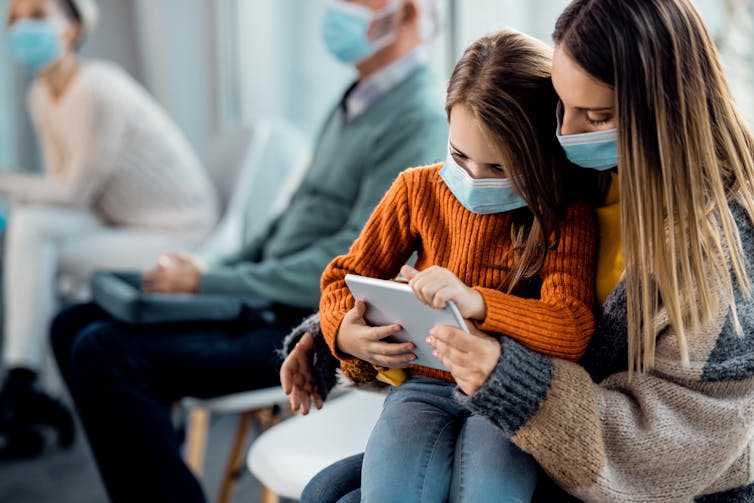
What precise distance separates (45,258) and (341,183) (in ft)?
3.86

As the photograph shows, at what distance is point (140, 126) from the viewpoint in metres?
2.53

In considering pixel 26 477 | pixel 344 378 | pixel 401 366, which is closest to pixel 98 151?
pixel 26 477

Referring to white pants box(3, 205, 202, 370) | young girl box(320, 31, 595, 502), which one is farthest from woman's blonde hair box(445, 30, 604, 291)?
white pants box(3, 205, 202, 370)

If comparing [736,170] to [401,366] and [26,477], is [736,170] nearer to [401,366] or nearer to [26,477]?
[401,366]

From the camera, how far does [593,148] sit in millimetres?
846

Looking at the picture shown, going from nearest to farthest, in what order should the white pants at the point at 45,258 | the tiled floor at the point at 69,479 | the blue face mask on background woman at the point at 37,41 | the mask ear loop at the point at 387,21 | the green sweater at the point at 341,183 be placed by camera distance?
the green sweater at the point at 341,183 → the mask ear loop at the point at 387,21 → the tiled floor at the point at 69,479 → the white pants at the point at 45,258 → the blue face mask on background woman at the point at 37,41

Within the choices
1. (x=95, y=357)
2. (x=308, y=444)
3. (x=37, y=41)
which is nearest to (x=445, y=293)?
(x=308, y=444)

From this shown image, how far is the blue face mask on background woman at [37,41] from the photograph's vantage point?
2580 mm

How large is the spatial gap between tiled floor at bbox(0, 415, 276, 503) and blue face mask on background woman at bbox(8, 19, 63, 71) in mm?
1115

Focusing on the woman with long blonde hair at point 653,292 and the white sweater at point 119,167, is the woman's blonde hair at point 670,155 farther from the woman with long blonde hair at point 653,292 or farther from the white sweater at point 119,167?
the white sweater at point 119,167

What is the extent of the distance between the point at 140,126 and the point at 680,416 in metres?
2.00

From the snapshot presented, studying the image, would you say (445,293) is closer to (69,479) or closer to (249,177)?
(249,177)

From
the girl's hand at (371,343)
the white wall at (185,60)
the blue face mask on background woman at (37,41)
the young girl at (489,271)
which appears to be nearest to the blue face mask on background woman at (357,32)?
the young girl at (489,271)

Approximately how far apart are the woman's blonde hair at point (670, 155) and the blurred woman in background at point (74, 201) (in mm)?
1760
